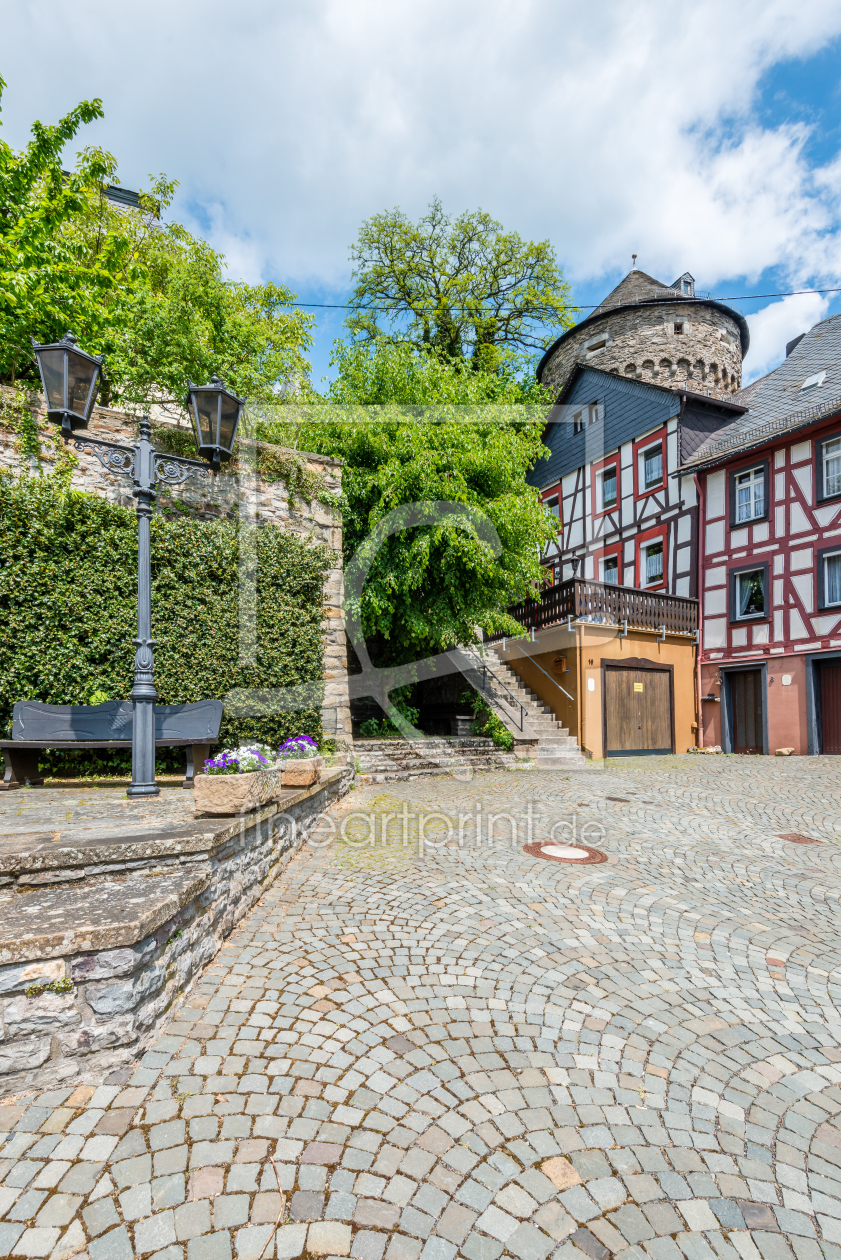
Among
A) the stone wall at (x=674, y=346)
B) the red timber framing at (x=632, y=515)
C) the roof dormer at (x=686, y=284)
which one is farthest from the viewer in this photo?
the roof dormer at (x=686, y=284)

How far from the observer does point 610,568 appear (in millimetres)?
19469

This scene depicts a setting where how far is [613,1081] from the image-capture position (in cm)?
237

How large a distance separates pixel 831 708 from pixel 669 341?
638 inches

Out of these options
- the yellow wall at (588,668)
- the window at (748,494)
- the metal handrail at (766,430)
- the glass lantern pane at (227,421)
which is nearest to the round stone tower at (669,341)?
the metal handrail at (766,430)

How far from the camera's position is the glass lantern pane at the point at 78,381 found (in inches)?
185

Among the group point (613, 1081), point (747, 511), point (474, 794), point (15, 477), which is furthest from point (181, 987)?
point (747, 511)

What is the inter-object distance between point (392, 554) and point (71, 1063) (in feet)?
29.1

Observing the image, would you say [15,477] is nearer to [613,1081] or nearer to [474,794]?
[474,794]

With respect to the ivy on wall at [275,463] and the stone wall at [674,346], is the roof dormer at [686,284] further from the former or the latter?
the ivy on wall at [275,463]

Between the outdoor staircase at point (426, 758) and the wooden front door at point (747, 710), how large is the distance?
742 cm

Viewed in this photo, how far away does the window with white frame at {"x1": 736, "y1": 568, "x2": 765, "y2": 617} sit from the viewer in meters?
15.3

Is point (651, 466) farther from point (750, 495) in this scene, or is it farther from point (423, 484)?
point (423, 484)

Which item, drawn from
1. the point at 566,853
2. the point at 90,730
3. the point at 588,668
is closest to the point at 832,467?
the point at 588,668

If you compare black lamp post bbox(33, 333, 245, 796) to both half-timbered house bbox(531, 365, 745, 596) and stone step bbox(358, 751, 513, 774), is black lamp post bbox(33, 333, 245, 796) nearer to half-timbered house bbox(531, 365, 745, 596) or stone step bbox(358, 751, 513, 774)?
stone step bbox(358, 751, 513, 774)
